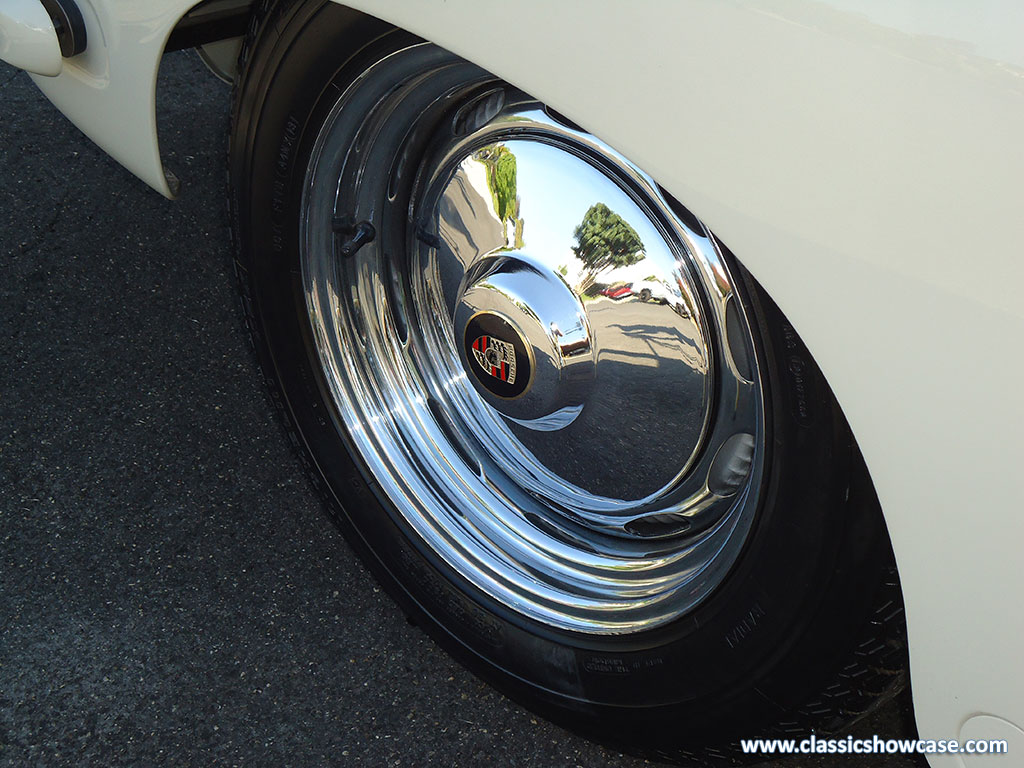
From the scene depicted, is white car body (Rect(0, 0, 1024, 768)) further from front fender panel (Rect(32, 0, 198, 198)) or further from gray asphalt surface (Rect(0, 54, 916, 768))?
front fender panel (Rect(32, 0, 198, 198))

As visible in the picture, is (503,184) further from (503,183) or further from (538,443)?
(538,443)

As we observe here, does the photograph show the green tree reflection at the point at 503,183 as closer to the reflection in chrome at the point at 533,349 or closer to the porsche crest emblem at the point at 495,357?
the reflection in chrome at the point at 533,349

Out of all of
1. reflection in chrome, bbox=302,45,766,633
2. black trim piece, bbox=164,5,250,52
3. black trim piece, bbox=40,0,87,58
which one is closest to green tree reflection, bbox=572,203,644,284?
reflection in chrome, bbox=302,45,766,633

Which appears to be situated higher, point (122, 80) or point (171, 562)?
point (122, 80)

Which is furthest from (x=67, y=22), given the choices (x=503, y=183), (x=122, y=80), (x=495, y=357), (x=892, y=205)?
(x=892, y=205)

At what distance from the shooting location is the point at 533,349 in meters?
1.35

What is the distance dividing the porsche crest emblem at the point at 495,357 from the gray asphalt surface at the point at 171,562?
58 centimetres

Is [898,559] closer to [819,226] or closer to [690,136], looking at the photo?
[819,226]

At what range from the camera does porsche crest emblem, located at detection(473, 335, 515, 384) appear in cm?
139

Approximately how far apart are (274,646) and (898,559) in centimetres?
121

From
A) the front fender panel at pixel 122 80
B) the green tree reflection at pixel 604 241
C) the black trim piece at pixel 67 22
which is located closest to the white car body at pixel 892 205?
the green tree reflection at pixel 604 241

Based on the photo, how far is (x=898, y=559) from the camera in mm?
824

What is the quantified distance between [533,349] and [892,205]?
70cm

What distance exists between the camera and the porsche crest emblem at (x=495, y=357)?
1393 mm
